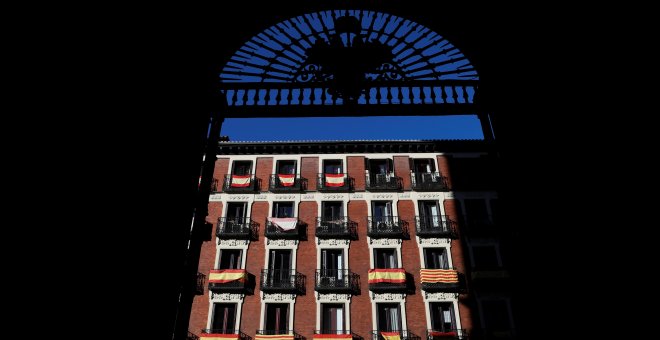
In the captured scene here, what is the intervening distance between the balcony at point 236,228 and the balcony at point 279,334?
505 centimetres

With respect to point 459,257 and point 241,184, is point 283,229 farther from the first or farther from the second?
point 459,257

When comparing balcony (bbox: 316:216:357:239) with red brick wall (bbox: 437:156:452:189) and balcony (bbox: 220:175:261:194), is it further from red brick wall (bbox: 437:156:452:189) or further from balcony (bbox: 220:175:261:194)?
red brick wall (bbox: 437:156:452:189)

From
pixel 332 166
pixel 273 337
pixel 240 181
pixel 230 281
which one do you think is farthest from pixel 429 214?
pixel 230 281

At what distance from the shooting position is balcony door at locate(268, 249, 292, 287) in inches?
894

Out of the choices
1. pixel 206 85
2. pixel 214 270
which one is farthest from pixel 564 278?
pixel 214 270

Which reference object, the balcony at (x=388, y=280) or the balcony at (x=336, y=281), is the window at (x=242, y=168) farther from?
the balcony at (x=388, y=280)

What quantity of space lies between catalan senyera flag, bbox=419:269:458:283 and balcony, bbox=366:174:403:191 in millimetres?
5357

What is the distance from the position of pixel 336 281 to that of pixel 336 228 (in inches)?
119

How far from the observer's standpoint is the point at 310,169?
2722cm

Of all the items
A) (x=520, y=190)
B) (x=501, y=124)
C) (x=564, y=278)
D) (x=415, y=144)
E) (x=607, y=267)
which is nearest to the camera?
(x=607, y=267)

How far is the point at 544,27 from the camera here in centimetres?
505

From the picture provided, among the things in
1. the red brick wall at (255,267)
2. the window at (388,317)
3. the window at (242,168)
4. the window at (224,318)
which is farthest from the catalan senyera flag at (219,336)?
the window at (242,168)

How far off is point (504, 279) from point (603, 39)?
20115 mm

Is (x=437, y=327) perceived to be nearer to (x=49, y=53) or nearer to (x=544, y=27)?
(x=544, y=27)
